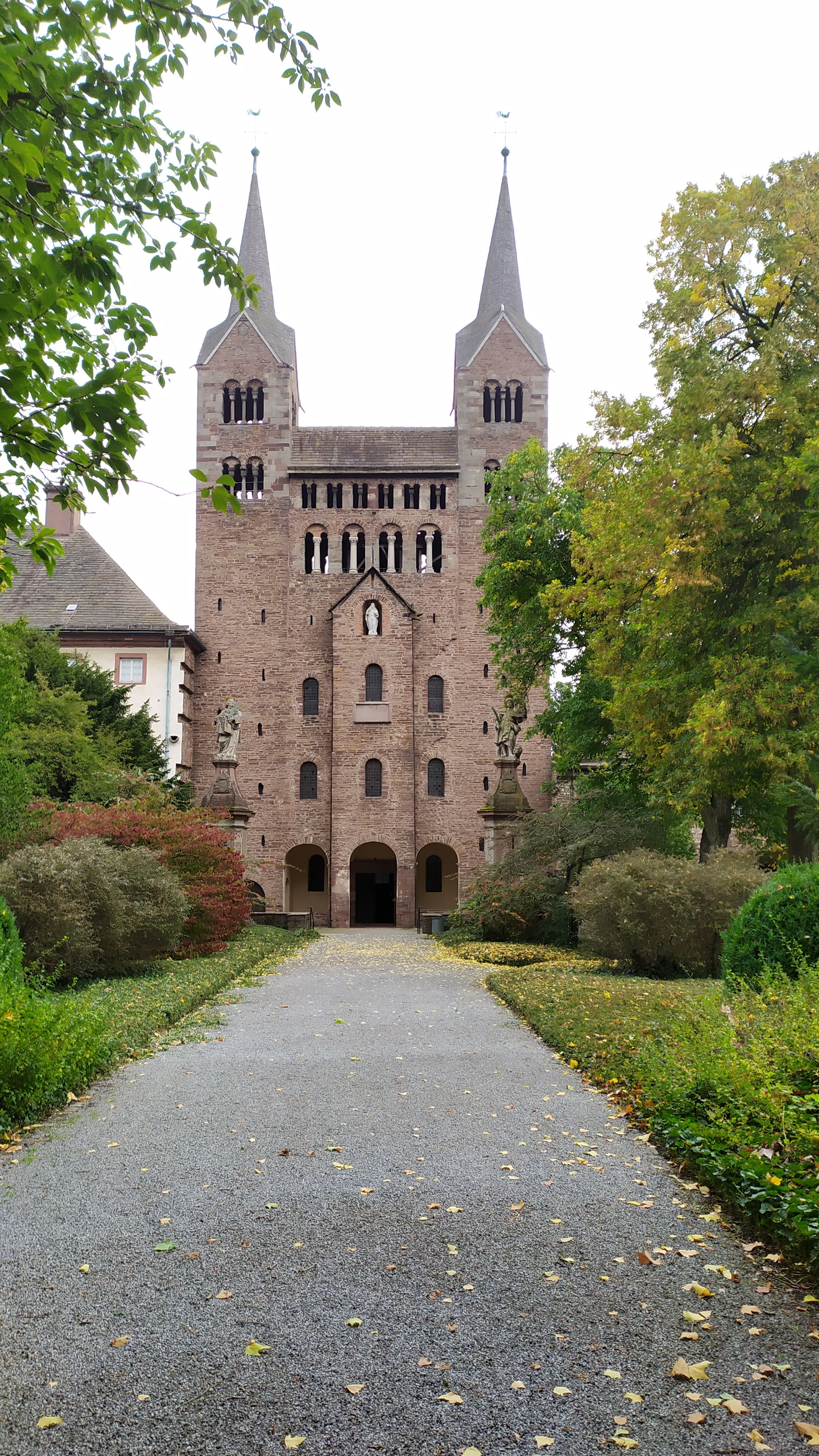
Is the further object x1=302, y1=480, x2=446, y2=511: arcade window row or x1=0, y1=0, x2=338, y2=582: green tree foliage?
x1=302, y1=480, x2=446, y2=511: arcade window row

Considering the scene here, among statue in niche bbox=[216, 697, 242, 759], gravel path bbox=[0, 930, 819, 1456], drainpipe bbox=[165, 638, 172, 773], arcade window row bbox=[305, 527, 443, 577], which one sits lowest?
gravel path bbox=[0, 930, 819, 1456]

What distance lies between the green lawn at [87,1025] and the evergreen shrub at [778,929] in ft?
16.8

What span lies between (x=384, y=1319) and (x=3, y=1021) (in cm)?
367

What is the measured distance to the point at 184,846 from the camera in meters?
16.5

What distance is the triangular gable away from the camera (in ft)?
123

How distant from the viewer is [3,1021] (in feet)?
20.5

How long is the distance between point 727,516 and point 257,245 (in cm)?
3420

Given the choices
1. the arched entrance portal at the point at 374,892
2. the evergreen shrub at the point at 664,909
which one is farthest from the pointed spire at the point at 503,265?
the evergreen shrub at the point at 664,909

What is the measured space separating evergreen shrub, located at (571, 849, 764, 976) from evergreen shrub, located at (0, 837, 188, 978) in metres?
5.92

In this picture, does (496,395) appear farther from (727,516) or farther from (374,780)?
(727,516)

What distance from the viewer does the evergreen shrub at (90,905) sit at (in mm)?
11492

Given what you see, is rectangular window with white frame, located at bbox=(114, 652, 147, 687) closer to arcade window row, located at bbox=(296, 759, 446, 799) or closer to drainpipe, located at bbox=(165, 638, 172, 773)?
drainpipe, located at bbox=(165, 638, 172, 773)

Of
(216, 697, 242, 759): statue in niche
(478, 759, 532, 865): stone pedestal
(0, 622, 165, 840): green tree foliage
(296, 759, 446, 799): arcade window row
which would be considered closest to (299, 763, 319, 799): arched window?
(296, 759, 446, 799): arcade window row

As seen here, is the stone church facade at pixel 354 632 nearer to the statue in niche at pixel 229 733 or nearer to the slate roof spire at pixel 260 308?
the slate roof spire at pixel 260 308
